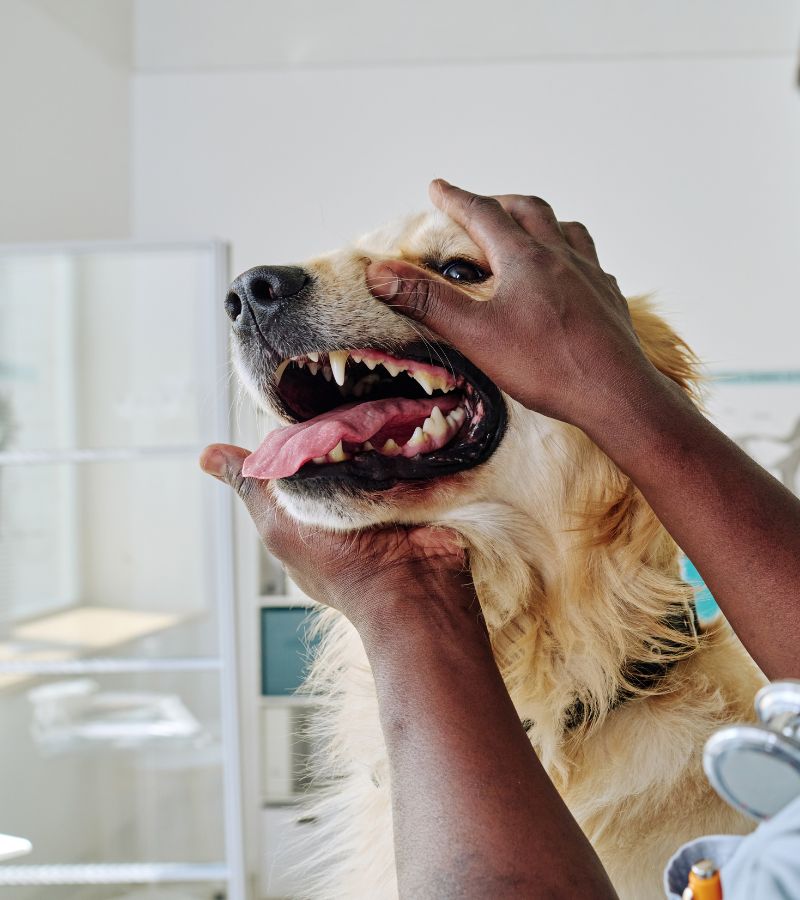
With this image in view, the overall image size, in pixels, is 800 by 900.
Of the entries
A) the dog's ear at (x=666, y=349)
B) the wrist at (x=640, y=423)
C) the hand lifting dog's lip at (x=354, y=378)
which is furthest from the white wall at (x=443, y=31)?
the wrist at (x=640, y=423)

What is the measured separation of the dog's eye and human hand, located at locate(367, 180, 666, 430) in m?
0.26

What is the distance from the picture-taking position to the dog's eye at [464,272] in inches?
38.3

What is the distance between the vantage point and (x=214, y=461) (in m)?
0.89

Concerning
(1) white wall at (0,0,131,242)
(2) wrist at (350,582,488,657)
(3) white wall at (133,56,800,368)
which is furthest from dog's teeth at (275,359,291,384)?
(3) white wall at (133,56,800,368)

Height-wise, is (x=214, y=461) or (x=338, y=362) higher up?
(x=338, y=362)

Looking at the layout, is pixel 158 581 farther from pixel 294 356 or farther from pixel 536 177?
pixel 294 356

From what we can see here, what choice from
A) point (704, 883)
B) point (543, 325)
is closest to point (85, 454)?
point (543, 325)

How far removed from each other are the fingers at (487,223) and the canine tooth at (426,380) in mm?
198

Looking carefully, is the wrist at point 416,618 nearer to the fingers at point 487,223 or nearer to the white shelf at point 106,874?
the fingers at point 487,223

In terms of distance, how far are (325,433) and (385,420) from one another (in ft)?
0.25

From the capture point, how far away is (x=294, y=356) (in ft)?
3.01

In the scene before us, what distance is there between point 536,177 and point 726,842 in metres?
3.60

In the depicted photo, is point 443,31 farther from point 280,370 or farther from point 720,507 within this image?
point 720,507

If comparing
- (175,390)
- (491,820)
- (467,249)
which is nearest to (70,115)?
(175,390)
